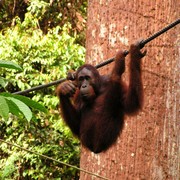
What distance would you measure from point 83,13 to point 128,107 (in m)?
6.76

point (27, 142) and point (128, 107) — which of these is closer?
point (128, 107)

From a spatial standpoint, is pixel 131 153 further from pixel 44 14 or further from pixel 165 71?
pixel 44 14

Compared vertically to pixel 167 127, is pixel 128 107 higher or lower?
higher

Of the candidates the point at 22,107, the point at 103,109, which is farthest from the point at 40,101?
the point at 22,107

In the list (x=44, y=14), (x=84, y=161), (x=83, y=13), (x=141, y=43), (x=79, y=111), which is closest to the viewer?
(x=141, y=43)

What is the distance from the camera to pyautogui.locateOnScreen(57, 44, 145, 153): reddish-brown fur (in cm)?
297

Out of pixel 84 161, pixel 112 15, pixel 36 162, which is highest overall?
pixel 112 15

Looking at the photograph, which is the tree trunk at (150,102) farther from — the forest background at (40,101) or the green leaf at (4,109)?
the forest background at (40,101)

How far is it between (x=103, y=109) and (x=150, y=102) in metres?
0.42

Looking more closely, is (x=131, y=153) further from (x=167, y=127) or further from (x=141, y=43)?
(x=141, y=43)

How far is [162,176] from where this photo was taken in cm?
340

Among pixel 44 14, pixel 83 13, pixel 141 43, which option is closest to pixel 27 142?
pixel 44 14

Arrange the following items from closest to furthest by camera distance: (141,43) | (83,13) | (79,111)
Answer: (141,43) < (79,111) < (83,13)

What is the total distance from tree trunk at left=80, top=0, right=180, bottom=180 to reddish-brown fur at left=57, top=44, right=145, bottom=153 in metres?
0.24
